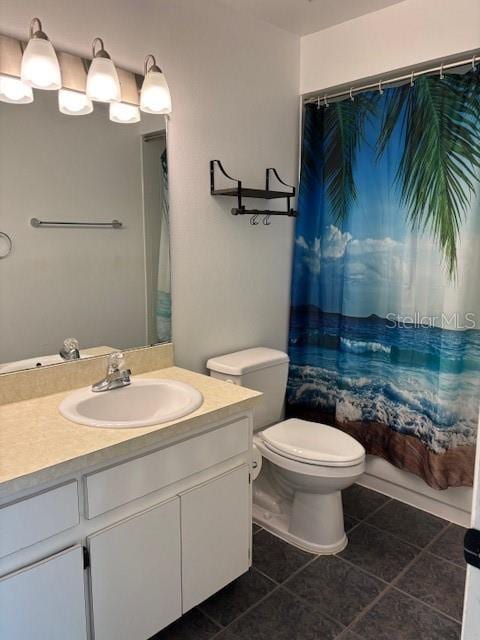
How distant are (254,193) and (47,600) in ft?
5.89

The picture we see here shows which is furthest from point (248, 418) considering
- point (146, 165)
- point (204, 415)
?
point (146, 165)

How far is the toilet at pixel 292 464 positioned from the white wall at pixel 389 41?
1.47 m

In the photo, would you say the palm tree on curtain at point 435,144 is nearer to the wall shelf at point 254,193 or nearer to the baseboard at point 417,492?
the wall shelf at point 254,193

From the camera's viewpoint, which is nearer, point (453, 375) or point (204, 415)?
point (204, 415)

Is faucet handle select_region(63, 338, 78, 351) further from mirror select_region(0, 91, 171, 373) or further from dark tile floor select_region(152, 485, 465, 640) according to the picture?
dark tile floor select_region(152, 485, 465, 640)

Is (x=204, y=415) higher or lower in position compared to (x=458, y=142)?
lower

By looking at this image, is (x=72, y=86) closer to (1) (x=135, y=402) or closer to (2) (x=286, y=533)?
(1) (x=135, y=402)

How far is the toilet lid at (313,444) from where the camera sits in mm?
2076

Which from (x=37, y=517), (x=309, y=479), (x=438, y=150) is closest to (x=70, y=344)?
(x=37, y=517)

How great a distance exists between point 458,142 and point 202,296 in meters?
1.33

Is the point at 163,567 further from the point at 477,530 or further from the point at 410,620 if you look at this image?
the point at 477,530

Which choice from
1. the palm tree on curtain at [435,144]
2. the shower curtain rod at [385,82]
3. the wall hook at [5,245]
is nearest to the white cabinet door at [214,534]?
the wall hook at [5,245]

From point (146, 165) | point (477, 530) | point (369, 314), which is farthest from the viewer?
point (369, 314)

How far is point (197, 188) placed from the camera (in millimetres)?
2262
